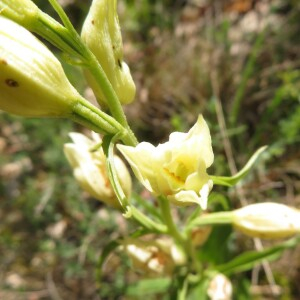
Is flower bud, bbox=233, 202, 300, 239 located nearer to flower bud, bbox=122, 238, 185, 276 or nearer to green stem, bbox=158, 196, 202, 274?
green stem, bbox=158, 196, 202, 274

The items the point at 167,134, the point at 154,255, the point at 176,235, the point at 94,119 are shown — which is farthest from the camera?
the point at 167,134

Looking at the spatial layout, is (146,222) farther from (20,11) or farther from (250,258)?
(20,11)

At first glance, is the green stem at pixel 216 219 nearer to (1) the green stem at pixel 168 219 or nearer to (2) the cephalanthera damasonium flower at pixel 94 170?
(1) the green stem at pixel 168 219

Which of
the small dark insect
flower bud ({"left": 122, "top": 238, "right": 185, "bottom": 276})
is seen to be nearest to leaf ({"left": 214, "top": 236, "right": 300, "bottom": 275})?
flower bud ({"left": 122, "top": 238, "right": 185, "bottom": 276})

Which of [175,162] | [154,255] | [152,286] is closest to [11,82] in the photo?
[175,162]

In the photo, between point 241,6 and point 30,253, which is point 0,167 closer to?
point 30,253

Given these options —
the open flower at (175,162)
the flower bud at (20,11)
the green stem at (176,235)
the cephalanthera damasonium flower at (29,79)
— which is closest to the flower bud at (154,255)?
the green stem at (176,235)

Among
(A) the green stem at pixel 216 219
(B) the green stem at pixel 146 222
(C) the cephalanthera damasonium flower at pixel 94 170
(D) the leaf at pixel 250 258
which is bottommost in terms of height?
(D) the leaf at pixel 250 258
